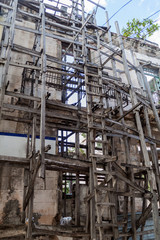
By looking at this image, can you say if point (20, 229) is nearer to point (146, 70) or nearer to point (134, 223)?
point (134, 223)

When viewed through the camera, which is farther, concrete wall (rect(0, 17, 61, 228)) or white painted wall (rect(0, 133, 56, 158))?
white painted wall (rect(0, 133, 56, 158))

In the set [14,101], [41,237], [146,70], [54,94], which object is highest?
[146,70]

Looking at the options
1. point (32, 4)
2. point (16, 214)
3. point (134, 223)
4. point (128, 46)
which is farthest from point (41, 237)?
→ point (128, 46)

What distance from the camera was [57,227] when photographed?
5520 millimetres

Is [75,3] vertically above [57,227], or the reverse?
[75,3]

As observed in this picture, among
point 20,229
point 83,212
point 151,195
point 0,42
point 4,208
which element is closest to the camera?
point 20,229

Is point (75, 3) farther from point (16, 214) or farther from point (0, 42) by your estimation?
point (16, 214)

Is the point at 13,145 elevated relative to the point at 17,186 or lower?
elevated

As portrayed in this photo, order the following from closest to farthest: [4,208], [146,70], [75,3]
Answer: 1. [4,208]
2. [75,3]
3. [146,70]

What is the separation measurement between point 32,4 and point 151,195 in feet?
28.0

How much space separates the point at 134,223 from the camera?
249 inches

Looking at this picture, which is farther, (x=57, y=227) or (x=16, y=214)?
(x=16, y=214)

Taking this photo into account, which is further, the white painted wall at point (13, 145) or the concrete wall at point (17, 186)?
the white painted wall at point (13, 145)

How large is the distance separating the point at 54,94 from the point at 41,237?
5.93 metres
